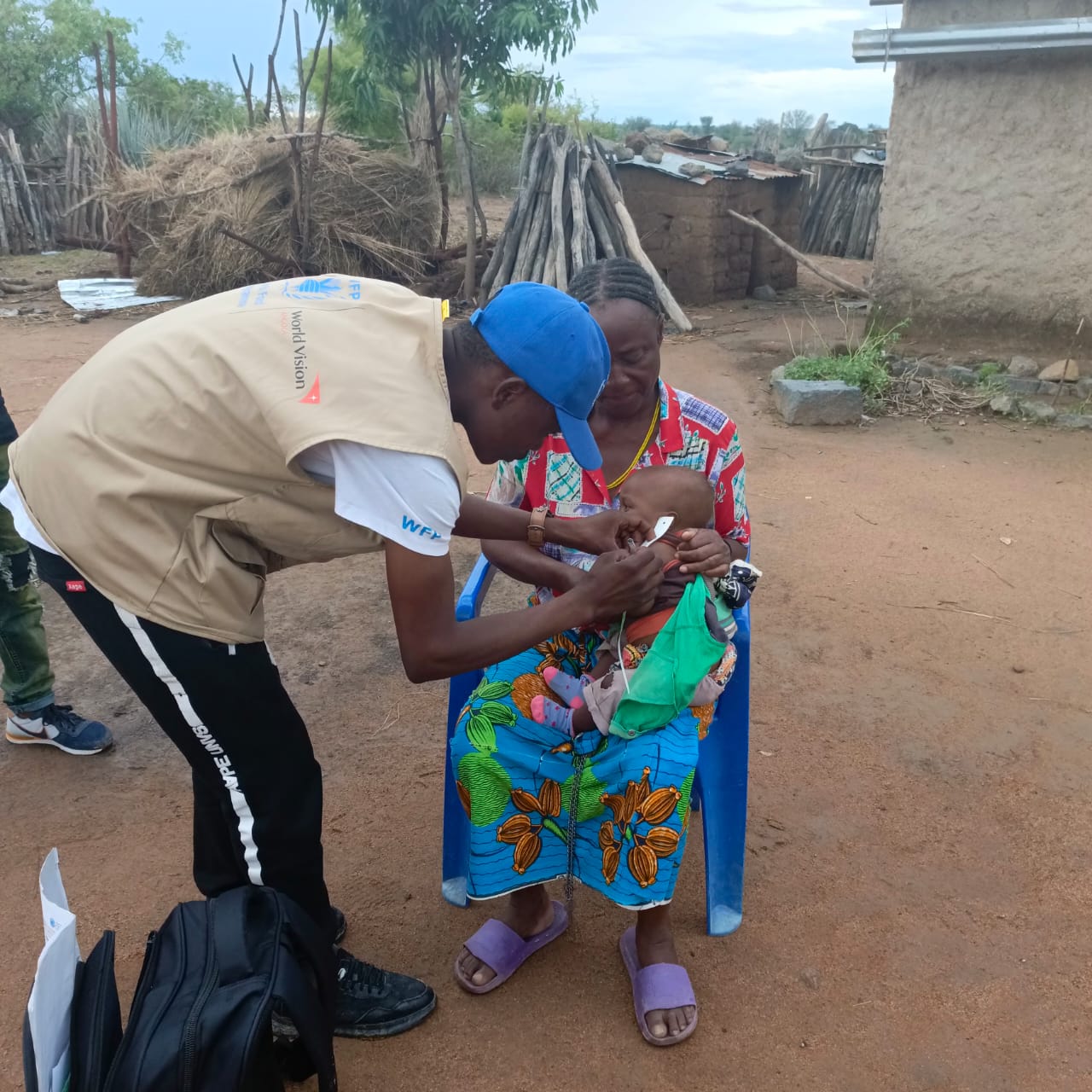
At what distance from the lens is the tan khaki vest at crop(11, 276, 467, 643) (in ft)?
4.65

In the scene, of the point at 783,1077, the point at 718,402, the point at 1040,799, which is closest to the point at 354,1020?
the point at 783,1077

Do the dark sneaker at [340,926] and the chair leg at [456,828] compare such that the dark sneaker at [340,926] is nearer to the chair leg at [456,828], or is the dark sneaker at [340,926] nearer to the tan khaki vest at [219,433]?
the chair leg at [456,828]

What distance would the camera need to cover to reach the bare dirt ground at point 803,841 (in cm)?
197

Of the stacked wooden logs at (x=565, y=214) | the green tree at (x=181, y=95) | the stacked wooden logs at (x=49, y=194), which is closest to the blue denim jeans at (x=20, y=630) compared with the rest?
the stacked wooden logs at (x=565, y=214)

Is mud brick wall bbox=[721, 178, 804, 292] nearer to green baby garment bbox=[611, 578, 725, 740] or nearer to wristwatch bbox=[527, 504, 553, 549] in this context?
wristwatch bbox=[527, 504, 553, 549]

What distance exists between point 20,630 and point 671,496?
2.01 meters

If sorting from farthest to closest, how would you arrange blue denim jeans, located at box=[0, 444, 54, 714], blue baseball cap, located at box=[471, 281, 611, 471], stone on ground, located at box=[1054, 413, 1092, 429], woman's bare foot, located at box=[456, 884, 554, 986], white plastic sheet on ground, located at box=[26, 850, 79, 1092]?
stone on ground, located at box=[1054, 413, 1092, 429] → blue denim jeans, located at box=[0, 444, 54, 714] → woman's bare foot, located at box=[456, 884, 554, 986] → blue baseball cap, located at box=[471, 281, 611, 471] → white plastic sheet on ground, located at box=[26, 850, 79, 1092]

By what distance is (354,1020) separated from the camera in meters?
2.00

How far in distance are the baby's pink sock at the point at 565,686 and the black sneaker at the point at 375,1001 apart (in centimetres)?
69

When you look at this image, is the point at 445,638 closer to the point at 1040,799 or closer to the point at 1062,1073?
the point at 1062,1073

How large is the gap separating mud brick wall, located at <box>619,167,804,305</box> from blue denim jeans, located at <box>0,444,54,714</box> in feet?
27.3

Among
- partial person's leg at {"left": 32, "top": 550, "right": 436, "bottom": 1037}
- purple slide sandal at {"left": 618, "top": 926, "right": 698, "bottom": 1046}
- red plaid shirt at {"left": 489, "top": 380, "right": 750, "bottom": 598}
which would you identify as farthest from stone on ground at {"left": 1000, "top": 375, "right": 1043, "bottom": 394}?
partial person's leg at {"left": 32, "top": 550, "right": 436, "bottom": 1037}

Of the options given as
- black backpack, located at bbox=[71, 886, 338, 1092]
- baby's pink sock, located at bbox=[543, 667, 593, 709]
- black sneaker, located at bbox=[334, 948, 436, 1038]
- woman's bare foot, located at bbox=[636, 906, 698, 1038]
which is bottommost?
black sneaker, located at bbox=[334, 948, 436, 1038]

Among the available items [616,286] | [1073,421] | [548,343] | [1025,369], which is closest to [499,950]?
[548,343]
